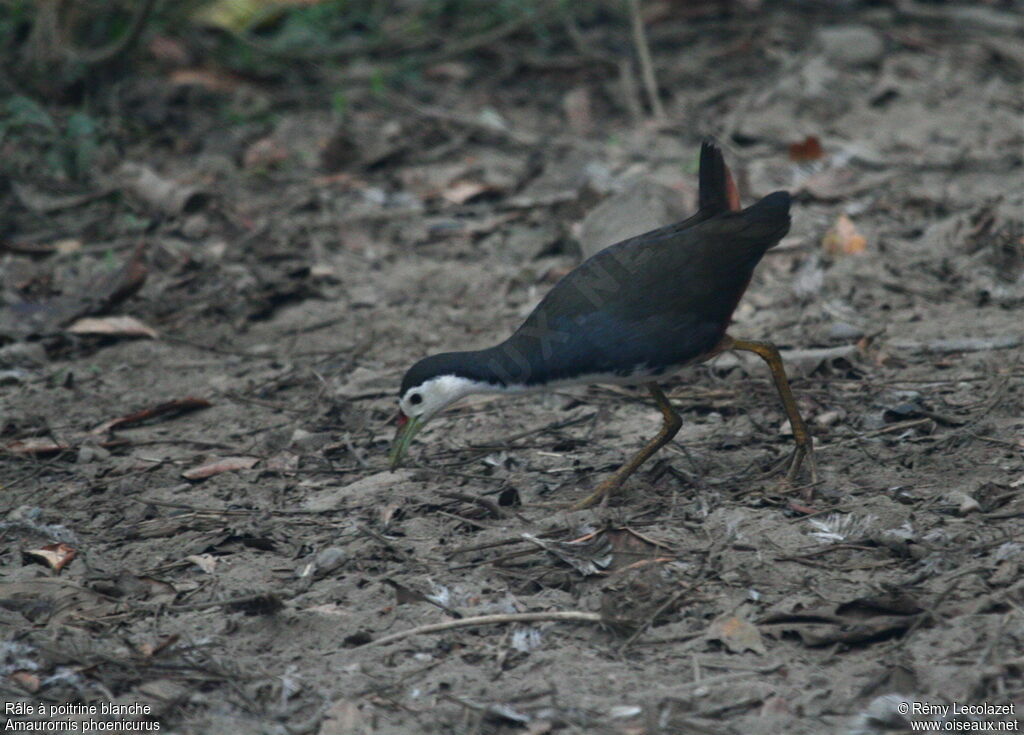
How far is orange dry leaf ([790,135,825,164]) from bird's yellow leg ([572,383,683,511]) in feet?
11.2

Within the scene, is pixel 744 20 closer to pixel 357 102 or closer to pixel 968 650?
pixel 357 102

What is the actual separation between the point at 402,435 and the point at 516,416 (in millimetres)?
762

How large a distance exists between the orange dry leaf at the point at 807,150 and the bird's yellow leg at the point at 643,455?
3.41 m

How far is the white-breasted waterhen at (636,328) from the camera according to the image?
14.2 ft

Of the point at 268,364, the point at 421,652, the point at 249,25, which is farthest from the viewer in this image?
the point at 249,25

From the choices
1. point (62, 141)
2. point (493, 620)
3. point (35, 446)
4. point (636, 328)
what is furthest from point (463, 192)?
point (493, 620)

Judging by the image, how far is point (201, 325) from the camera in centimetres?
630

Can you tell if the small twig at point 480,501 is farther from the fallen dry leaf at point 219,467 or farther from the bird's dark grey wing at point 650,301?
the fallen dry leaf at point 219,467

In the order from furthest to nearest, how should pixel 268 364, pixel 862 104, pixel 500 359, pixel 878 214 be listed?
pixel 862 104 < pixel 878 214 < pixel 268 364 < pixel 500 359

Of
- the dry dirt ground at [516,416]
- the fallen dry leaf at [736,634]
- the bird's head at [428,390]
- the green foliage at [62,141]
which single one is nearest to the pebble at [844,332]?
the dry dirt ground at [516,416]

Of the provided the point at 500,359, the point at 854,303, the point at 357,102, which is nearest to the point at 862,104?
the point at 854,303

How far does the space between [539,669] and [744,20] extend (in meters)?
7.08

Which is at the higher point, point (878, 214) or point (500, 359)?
point (500, 359)

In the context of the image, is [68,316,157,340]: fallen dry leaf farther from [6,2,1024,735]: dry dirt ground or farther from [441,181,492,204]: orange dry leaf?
[441,181,492,204]: orange dry leaf
